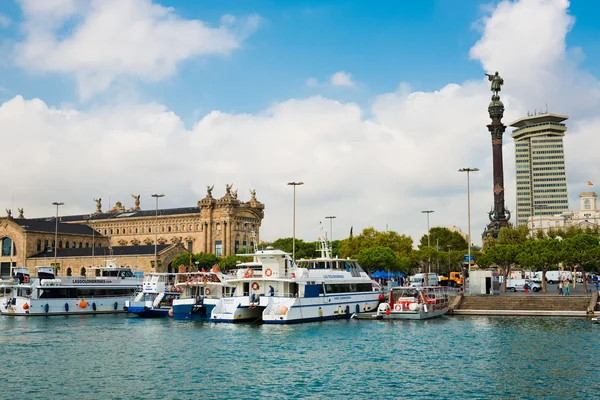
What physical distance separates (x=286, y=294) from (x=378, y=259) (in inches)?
1892

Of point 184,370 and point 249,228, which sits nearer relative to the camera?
point 184,370

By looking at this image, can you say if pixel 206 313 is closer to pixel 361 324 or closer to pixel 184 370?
pixel 361 324

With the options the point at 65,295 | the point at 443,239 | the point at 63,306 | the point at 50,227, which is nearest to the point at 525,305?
the point at 63,306

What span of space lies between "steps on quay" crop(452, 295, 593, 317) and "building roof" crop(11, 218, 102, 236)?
110 metres

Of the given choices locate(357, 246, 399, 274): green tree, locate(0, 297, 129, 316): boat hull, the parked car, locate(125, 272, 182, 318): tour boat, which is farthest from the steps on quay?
locate(0, 297, 129, 316): boat hull

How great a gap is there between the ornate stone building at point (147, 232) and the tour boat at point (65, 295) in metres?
51.5

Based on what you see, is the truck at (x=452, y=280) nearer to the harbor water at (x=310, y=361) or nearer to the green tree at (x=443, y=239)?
the harbor water at (x=310, y=361)

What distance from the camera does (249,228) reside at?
15825cm

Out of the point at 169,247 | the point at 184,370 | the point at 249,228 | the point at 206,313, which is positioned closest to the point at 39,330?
the point at 206,313

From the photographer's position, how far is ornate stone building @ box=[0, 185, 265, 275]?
5723 inches

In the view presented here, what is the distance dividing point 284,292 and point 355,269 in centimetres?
1217

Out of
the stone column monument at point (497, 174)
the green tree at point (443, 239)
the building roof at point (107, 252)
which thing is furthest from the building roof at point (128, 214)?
the stone column monument at point (497, 174)

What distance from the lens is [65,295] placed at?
78.5m

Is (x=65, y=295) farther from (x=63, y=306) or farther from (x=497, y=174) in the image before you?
(x=497, y=174)
